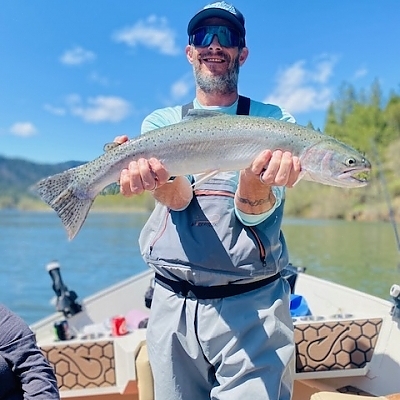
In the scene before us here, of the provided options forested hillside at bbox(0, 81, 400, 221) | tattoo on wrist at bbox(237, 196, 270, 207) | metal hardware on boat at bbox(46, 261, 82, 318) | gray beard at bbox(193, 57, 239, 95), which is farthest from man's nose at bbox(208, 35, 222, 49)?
forested hillside at bbox(0, 81, 400, 221)

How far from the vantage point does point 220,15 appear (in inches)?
91.6

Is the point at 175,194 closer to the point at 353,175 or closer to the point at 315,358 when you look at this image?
the point at 353,175

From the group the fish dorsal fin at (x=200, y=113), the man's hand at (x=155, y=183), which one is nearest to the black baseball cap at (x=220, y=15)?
the fish dorsal fin at (x=200, y=113)

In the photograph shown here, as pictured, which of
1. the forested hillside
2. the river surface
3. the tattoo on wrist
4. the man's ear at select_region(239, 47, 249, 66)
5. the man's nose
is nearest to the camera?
the tattoo on wrist

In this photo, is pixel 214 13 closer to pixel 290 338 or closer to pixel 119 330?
pixel 290 338

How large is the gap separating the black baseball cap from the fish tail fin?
898mm

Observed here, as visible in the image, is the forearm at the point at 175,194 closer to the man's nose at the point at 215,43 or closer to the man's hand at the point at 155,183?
the man's hand at the point at 155,183

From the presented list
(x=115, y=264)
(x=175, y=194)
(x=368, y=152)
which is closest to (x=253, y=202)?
(x=175, y=194)

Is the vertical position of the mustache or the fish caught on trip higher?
the mustache

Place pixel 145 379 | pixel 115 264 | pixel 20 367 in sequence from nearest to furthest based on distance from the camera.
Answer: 1. pixel 20 367
2. pixel 145 379
3. pixel 115 264

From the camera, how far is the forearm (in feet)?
7.09

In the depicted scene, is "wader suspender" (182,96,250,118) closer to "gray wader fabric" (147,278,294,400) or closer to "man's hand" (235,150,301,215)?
"man's hand" (235,150,301,215)

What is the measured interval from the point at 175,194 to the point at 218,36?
751mm

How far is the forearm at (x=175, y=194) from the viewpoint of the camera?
216cm
